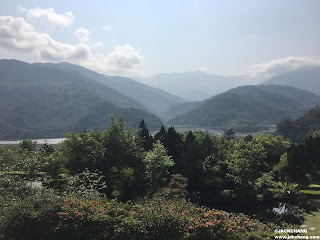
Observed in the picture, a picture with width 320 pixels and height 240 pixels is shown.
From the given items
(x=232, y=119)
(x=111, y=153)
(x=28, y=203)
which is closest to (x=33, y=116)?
(x=232, y=119)

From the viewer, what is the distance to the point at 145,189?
60.5 feet

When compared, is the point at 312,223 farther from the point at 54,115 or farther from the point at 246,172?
the point at 54,115

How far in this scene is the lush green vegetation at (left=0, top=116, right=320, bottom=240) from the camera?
725cm

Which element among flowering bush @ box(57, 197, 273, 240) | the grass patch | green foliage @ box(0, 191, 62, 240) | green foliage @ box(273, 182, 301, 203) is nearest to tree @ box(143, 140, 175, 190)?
green foliage @ box(273, 182, 301, 203)

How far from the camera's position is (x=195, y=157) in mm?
26672

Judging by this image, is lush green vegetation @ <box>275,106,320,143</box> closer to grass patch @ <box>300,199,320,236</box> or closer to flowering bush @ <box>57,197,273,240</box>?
grass patch @ <box>300,199,320,236</box>

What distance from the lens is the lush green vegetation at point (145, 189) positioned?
23.8ft

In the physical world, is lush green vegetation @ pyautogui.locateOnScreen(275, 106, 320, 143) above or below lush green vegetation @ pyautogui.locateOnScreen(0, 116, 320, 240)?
above

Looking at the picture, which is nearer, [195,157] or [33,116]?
[195,157]

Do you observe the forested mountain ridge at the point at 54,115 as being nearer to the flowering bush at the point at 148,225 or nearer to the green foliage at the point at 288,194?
the green foliage at the point at 288,194

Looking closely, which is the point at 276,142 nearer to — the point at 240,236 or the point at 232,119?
the point at 240,236

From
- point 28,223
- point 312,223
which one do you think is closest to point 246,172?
→ point 312,223

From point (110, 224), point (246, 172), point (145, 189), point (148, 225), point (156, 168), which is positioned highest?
point (148, 225)

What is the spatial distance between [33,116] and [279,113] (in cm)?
19328
